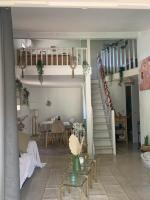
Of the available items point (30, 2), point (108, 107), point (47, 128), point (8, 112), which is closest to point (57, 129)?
point (47, 128)

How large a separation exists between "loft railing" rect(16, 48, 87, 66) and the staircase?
186 centimetres

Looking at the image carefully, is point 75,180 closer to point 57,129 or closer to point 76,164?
point 76,164

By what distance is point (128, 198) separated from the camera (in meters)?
4.35

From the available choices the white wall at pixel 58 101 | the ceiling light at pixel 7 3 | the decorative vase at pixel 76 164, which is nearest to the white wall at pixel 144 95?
the decorative vase at pixel 76 164

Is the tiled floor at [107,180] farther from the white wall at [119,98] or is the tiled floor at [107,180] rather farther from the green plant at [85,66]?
the white wall at [119,98]

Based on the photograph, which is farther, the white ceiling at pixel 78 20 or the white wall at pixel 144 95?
the white wall at pixel 144 95

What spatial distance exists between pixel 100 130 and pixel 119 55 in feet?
11.5

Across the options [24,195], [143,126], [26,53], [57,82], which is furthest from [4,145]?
[57,82]

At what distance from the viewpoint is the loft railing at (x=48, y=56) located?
939cm

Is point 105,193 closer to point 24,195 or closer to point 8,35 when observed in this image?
point 24,195

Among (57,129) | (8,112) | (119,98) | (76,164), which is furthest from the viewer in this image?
(119,98)

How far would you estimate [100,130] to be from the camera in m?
9.43

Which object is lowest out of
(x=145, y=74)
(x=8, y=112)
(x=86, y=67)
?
(x=8, y=112)

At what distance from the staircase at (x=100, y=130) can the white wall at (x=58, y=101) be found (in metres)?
2.67
